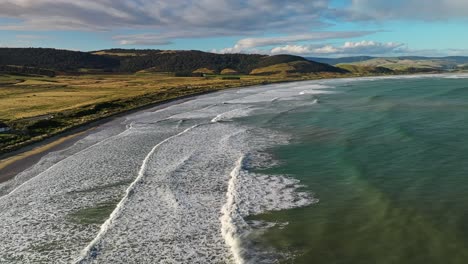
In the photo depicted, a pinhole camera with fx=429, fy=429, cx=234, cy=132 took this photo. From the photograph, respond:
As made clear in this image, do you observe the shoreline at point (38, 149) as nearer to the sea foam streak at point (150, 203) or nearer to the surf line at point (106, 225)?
the sea foam streak at point (150, 203)

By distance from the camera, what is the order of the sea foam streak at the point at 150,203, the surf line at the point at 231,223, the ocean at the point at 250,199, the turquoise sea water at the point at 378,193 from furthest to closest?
1. the sea foam streak at the point at 150,203
2. the ocean at the point at 250,199
3. the surf line at the point at 231,223
4. the turquoise sea water at the point at 378,193

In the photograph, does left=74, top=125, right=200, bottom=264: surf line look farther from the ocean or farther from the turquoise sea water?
the turquoise sea water

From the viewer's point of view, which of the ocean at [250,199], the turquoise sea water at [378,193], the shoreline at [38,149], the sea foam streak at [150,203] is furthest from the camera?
the shoreline at [38,149]

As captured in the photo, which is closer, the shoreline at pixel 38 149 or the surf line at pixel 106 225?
the surf line at pixel 106 225

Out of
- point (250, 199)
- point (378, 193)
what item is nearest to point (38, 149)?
point (250, 199)

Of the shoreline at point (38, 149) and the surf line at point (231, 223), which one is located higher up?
the shoreline at point (38, 149)

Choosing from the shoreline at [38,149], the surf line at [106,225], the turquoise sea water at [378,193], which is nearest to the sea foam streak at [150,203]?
the surf line at [106,225]

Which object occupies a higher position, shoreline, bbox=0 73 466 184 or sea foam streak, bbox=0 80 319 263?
shoreline, bbox=0 73 466 184

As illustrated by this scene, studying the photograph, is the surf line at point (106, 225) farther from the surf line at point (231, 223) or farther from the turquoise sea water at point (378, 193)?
the turquoise sea water at point (378, 193)

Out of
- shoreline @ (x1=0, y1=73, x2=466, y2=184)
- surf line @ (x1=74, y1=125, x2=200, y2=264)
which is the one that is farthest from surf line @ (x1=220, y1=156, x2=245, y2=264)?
shoreline @ (x1=0, y1=73, x2=466, y2=184)
